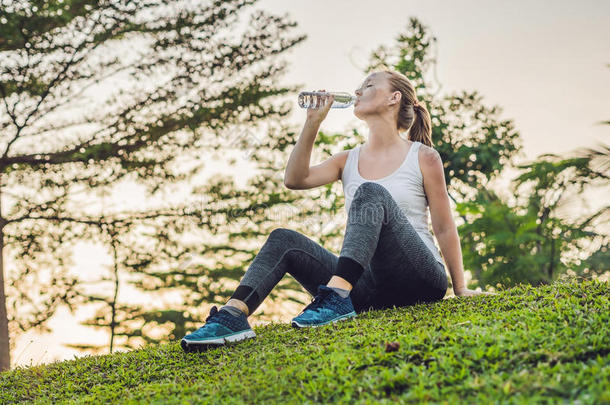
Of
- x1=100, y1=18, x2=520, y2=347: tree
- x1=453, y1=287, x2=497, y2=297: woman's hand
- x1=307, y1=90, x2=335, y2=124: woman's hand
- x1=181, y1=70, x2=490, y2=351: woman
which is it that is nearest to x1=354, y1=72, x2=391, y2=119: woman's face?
x1=181, y1=70, x2=490, y2=351: woman

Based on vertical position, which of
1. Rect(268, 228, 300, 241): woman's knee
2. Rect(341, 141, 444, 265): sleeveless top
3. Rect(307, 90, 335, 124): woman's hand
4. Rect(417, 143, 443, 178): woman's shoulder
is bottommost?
Rect(268, 228, 300, 241): woman's knee

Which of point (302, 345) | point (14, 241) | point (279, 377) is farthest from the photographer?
point (14, 241)

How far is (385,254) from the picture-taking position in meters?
3.11

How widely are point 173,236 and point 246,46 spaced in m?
3.74

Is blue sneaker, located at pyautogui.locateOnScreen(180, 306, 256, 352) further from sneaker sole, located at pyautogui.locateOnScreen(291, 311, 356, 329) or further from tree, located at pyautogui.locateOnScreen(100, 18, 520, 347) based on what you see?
tree, located at pyautogui.locateOnScreen(100, 18, 520, 347)

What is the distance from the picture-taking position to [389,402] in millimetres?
1884

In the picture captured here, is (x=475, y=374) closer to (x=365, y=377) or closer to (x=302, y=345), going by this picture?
(x=365, y=377)

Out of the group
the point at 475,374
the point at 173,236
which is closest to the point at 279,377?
the point at 475,374

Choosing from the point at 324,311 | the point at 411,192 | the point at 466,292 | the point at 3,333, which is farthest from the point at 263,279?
the point at 3,333

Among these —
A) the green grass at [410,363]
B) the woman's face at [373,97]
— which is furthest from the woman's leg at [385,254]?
the woman's face at [373,97]

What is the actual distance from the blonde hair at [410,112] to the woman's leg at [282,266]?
114 centimetres

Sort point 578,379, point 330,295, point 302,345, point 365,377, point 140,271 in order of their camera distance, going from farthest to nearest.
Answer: point 140,271
point 330,295
point 302,345
point 365,377
point 578,379

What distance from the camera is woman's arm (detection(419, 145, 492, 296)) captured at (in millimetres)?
3418

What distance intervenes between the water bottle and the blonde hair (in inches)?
12.0
